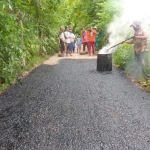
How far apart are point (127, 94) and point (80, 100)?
1.24 m

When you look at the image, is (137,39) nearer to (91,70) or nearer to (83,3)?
(91,70)

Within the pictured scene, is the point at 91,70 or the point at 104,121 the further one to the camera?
the point at 91,70

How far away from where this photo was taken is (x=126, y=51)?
9.62 metres

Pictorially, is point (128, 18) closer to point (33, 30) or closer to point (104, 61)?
point (104, 61)

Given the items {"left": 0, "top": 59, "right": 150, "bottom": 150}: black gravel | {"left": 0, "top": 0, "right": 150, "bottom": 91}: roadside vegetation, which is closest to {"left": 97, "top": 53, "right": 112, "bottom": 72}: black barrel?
{"left": 0, "top": 0, "right": 150, "bottom": 91}: roadside vegetation

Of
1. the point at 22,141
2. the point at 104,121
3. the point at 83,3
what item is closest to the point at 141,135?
the point at 104,121

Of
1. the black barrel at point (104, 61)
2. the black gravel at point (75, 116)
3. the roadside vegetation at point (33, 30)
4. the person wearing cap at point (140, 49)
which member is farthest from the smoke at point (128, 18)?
the black gravel at point (75, 116)

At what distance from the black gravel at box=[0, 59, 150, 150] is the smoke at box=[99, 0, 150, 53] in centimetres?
360

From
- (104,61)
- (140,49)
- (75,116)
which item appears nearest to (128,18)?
(104,61)

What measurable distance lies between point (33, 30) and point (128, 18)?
14.4ft

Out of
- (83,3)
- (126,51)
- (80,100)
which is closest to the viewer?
(80,100)

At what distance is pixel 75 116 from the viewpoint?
484cm

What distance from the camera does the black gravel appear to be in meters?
3.81

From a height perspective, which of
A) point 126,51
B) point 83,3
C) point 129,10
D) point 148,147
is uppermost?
point 83,3
